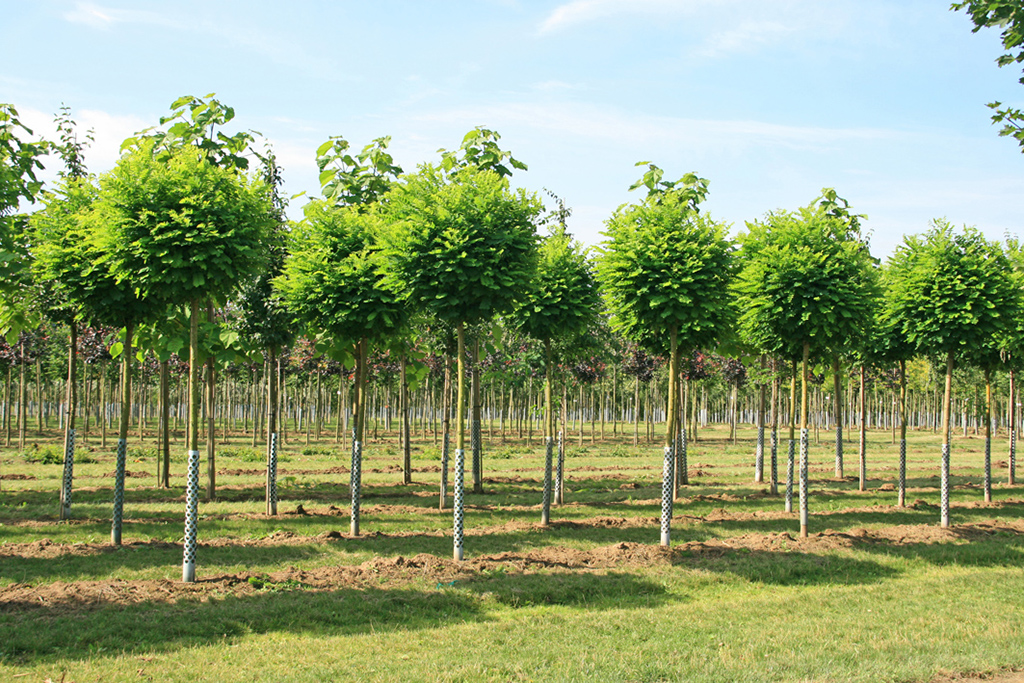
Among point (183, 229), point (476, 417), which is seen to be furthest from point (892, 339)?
point (183, 229)

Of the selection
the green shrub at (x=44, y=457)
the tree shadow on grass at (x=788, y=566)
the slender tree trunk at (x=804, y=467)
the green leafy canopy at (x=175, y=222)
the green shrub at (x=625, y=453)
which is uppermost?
the green leafy canopy at (x=175, y=222)

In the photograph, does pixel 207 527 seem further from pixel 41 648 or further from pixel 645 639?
pixel 645 639

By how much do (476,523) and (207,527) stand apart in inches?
224

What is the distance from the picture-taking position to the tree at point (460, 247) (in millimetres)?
12625

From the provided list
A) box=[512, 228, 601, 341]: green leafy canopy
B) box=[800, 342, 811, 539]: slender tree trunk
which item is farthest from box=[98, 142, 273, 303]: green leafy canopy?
box=[800, 342, 811, 539]: slender tree trunk

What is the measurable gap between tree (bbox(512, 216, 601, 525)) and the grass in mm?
3985

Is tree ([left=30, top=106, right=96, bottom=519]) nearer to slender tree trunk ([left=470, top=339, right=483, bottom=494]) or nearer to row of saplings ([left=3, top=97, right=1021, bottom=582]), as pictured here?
row of saplings ([left=3, top=97, right=1021, bottom=582])

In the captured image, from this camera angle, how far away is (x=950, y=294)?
57.0 feet

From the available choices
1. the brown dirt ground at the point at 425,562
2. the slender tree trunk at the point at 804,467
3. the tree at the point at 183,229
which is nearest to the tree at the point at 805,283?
the slender tree trunk at the point at 804,467

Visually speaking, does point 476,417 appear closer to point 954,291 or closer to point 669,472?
point 669,472

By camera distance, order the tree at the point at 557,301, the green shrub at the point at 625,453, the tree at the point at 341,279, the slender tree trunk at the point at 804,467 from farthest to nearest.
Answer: the green shrub at the point at 625,453 → the tree at the point at 557,301 → the slender tree trunk at the point at 804,467 → the tree at the point at 341,279

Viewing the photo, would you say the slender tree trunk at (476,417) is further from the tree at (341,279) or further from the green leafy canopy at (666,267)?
the green leafy canopy at (666,267)

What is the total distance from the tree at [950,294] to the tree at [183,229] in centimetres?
1551

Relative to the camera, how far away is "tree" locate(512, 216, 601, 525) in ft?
53.1
